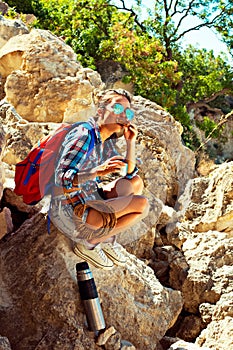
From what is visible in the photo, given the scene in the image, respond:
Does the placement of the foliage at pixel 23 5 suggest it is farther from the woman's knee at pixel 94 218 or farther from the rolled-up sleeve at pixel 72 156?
the woman's knee at pixel 94 218

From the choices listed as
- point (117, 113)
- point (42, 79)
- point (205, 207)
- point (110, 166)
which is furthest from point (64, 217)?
point (42, 79)

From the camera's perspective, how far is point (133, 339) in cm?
351

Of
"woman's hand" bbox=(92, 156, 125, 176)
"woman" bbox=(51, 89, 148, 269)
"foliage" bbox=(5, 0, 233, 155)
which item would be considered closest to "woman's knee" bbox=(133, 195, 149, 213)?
"woman" bbox=(51, 89, 148, 269)

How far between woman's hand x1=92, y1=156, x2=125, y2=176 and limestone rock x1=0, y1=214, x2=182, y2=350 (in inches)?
24.3

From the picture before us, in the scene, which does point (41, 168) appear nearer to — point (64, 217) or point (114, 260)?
point (64, 217)

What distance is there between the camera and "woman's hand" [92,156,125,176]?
3.20 meters

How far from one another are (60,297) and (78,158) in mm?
904

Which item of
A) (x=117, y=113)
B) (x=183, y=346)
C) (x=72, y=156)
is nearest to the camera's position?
(x=72, y=156)

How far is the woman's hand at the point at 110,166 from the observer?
320 cm

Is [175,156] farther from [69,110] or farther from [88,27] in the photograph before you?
[88,27]

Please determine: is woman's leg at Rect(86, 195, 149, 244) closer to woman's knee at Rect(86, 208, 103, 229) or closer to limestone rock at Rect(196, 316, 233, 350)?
woman's knee at Rect(86, 208, 103, 229)

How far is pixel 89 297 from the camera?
10.6ft

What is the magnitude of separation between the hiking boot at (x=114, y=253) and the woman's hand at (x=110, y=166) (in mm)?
585

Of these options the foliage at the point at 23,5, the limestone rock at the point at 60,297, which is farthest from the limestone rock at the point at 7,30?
the foliage at the point at 23,5
